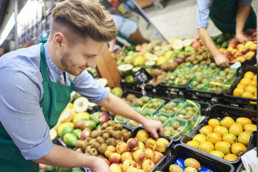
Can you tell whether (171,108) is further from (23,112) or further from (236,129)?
(23,112)

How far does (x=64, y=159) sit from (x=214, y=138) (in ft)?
4.10

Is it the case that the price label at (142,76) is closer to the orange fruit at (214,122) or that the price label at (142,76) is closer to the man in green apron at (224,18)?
the man in green apron at (224,18)

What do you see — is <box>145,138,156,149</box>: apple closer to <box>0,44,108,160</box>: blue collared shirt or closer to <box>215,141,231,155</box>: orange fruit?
<box>215,141,231,155</box>: orange fruit

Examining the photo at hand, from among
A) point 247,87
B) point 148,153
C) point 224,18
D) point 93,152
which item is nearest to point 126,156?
point 148,153

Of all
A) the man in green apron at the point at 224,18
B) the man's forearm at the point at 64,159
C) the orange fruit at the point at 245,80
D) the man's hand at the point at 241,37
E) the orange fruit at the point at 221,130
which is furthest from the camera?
the man's hand at the point at 241,37

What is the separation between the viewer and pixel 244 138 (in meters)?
1.54

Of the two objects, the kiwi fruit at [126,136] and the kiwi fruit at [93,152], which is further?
the kiwi fruit at [126,136]

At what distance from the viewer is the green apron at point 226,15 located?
9.00 ft

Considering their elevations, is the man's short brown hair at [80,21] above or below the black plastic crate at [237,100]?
above

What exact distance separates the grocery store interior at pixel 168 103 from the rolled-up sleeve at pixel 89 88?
1 centimetres

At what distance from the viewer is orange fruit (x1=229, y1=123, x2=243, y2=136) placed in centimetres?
164

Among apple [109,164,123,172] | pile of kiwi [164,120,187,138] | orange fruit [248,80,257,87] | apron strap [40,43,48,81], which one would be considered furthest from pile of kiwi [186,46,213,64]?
apron strap [40,43,48,81]

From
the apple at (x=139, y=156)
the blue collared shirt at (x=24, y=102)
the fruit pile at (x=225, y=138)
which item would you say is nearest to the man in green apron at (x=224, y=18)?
the fruit pile at (x=225, y=138)

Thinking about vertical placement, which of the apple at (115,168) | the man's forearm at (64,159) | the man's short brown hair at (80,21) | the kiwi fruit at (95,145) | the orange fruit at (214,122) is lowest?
the orange fruit at (214,122)
